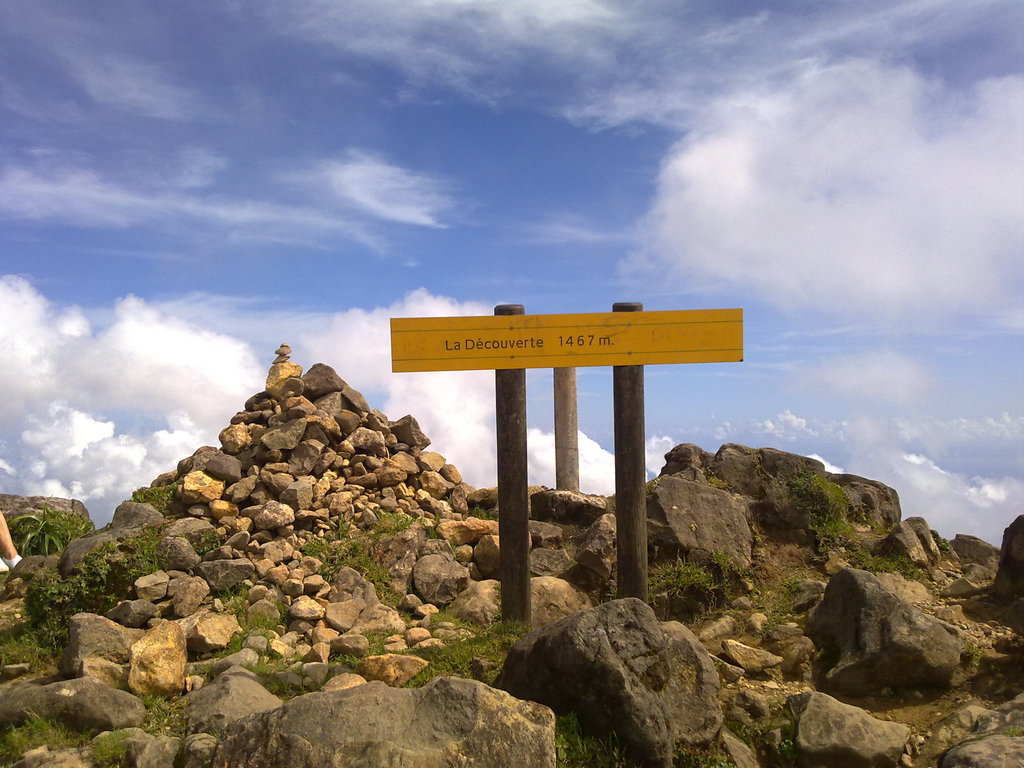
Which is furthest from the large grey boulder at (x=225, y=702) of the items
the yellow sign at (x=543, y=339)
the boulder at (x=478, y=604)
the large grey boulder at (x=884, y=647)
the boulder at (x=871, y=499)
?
the boulder at (x=871, y=499)

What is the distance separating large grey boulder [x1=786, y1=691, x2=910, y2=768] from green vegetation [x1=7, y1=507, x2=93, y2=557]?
11.3 metres

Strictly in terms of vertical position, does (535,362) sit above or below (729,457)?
above

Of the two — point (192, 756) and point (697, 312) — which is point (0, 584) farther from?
point (697, 312)

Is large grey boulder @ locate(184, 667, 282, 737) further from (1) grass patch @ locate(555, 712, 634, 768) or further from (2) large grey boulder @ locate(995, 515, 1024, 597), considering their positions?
(2) large grey boulder @ locate(995, 515, 1024, 597)

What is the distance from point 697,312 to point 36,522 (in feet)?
36.3

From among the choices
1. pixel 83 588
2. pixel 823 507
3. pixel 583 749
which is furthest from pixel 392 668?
pixel 823 507

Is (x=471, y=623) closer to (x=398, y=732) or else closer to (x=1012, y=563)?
(x=398, y=732)

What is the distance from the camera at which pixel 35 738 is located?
22.4 feet

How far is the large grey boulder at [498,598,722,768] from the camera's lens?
631 centimetres

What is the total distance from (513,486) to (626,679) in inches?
128

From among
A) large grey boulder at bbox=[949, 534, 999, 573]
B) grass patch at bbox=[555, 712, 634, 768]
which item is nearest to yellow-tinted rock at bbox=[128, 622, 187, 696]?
grass patch at bbox=[555, 712, 634, 768]

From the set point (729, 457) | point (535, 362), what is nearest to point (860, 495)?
point (729, 457)

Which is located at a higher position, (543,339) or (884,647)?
(543,339)

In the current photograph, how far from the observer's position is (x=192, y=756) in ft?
20.3
